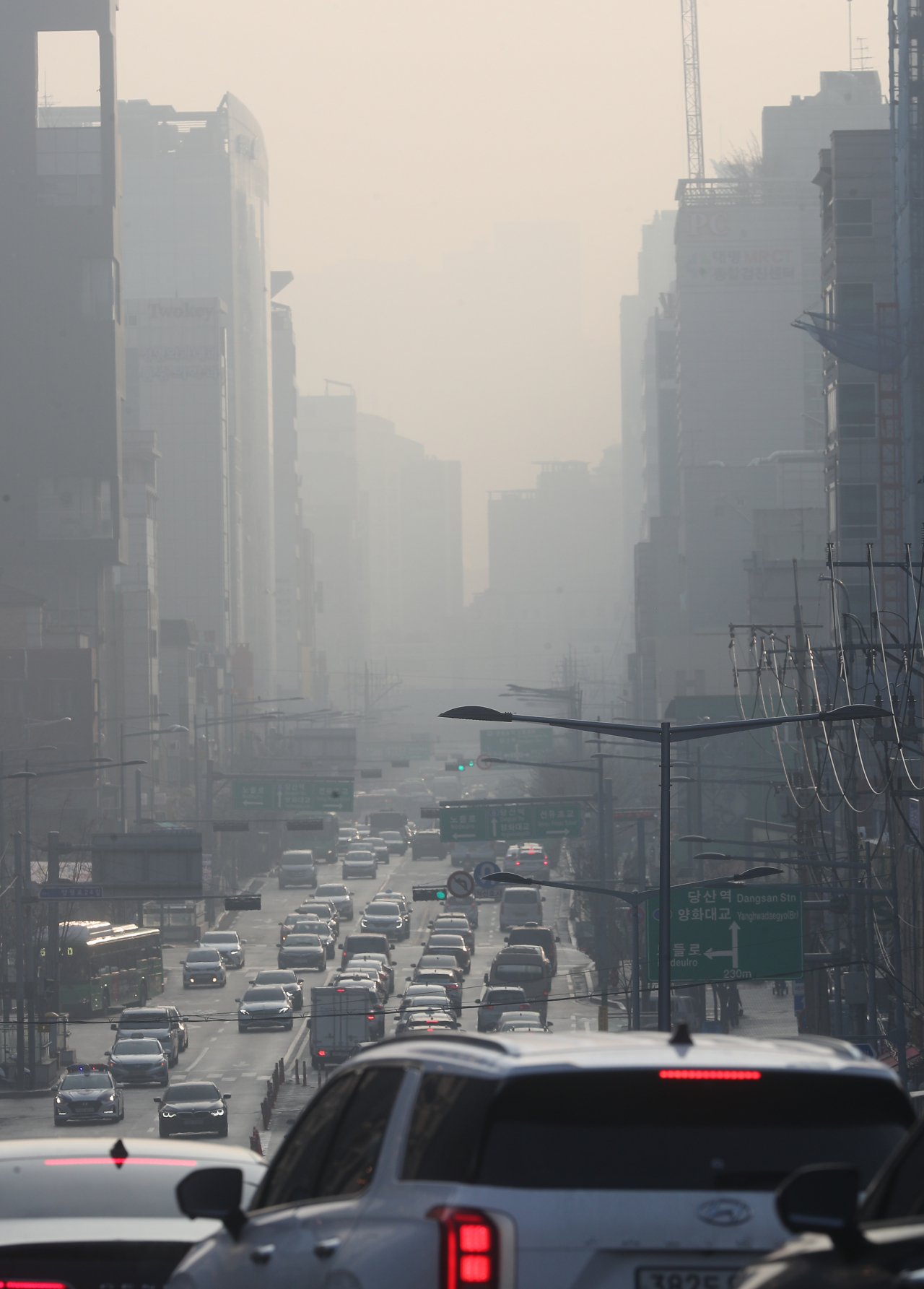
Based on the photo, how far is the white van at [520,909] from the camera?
3310 inches

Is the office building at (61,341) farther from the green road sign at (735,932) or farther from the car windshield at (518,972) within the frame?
the green road sign at (735,932)

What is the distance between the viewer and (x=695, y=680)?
15062 cm

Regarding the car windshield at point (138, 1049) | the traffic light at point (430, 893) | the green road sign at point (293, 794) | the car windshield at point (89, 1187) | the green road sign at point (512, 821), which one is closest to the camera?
the car windshield at point (89, 1187)

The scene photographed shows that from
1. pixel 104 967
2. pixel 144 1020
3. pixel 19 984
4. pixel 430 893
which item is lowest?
pixel 104 967

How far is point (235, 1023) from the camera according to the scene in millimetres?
61781

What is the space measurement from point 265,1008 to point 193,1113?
17787 mm

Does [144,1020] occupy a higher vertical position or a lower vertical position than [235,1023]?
higher

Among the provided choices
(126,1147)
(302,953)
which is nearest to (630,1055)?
(126,1147)

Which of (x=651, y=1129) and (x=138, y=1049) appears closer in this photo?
(x=651, y=1129)

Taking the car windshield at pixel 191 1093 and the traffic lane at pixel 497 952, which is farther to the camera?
the traffic lane at pixel 497 952

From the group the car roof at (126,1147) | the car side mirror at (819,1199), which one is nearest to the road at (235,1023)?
the car roof at (126,1147)

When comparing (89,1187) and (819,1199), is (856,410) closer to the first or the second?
(89,1187)

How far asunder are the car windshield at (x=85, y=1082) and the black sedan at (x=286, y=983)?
18816 millimetres

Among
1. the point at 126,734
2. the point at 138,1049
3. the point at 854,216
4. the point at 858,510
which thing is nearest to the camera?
the point at 138,1049
